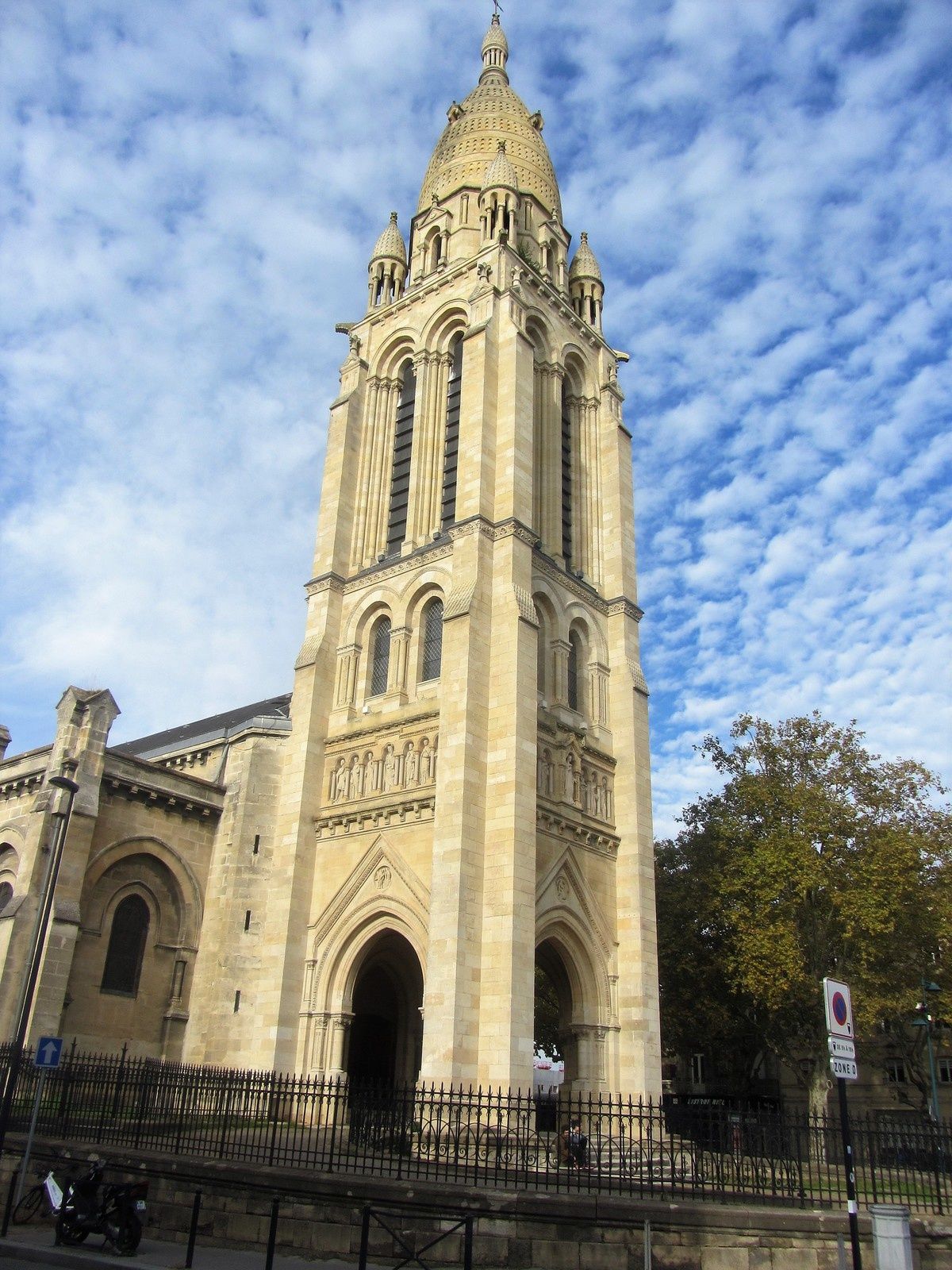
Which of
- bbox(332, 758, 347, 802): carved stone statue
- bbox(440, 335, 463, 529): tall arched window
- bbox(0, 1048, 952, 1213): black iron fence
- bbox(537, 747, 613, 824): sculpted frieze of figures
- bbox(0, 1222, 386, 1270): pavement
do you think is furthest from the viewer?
bbox(440, 335, 463, 529): tall arched window

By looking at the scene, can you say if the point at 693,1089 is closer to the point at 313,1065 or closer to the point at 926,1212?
the point at 313,1065

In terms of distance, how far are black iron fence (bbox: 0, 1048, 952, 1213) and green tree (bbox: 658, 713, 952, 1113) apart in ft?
31.0

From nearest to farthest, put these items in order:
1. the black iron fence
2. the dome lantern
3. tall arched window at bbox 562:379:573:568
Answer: the black iron fence, tall arched window at bbox 562:379:573:568, the dome lantern

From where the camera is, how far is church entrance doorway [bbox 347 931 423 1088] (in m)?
28.5

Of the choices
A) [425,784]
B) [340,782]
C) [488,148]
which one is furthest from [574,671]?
[488,148]

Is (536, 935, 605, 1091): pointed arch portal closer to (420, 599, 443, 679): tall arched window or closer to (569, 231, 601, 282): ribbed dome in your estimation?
(420, 599, 443, 679): tall arched window

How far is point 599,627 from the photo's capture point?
30953 millimetres

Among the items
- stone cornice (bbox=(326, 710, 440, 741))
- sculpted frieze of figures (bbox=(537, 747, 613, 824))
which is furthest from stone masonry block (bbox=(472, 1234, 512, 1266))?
stone cornice (bbox=(326, 710, 440, 741))

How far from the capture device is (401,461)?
32594mm

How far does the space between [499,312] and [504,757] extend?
1424 centimetres

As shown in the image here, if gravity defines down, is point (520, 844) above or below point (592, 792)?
below

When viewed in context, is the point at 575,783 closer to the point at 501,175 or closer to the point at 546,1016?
the point at 501,175

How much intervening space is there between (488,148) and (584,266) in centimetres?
571

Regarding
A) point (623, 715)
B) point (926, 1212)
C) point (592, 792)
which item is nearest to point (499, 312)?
point (623, 715)
